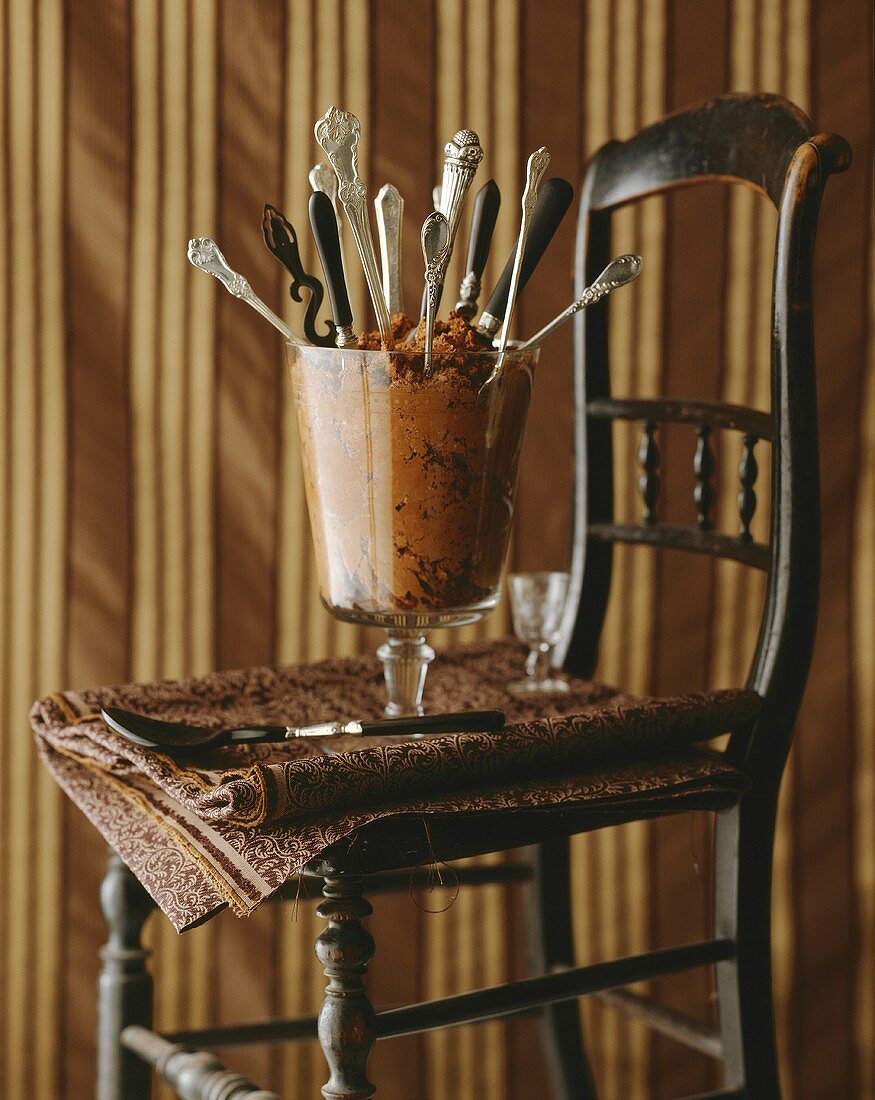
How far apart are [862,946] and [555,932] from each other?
71 centimetres

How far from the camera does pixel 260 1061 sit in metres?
1.56

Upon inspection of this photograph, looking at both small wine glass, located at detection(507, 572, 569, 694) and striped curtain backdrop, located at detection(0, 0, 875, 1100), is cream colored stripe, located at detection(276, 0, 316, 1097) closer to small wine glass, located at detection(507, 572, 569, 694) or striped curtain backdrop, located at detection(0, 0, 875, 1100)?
striped curtain backdrop, located at detection(0, 0, 875, 1100)

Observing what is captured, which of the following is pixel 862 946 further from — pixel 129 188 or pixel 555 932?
pixel 129 188

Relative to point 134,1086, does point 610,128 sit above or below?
above

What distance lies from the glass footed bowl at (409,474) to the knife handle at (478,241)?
0.07 meters

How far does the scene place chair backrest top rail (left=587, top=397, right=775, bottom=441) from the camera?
94cm

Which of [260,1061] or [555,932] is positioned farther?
[260,1061]

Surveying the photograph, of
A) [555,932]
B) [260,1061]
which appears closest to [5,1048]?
A: [260,1061]

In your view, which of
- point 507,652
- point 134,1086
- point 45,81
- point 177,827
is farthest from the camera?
point 45,81

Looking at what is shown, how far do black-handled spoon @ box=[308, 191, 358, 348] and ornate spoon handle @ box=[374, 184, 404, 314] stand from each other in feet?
0.16

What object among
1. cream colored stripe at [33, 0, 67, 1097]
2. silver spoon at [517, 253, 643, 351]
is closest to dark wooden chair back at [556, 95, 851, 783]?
silver spoon at [517, 253, 643, 351]

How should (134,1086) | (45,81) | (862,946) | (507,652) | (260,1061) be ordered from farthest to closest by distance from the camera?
(862,946) → (260,1061) → (45,81) → (507,652) → (134,1086)

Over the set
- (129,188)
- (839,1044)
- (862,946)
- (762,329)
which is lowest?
(839,1044)

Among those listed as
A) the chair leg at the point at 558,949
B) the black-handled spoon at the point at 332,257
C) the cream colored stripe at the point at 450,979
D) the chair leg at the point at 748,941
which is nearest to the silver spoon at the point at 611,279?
the black-handled spoon at the point at 332,257
